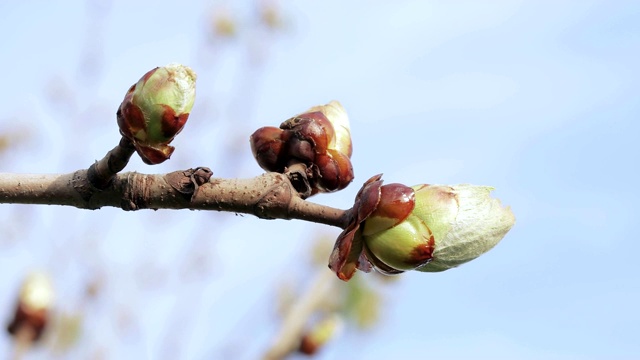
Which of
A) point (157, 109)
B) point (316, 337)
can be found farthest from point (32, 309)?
point (157, 109)

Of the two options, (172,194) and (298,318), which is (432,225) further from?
(298,318)

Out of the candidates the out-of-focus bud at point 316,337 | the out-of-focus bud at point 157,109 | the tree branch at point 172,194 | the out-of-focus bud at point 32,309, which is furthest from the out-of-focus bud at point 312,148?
the out-of-focus bud at point 316,337

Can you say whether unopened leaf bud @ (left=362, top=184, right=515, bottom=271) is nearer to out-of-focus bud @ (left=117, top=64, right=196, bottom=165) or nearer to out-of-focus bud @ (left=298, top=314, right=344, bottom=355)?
out-of-focus bud @ (left=117, top=64, right=196, bottom=165)

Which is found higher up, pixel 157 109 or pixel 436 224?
pixel 157 109

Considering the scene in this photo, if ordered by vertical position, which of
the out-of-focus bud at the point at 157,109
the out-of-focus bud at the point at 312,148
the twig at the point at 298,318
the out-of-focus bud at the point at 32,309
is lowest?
the twig at the point at 298,318

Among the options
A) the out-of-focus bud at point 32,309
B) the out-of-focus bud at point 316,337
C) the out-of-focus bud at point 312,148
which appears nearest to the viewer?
the out-of-focus bud at point 312,148

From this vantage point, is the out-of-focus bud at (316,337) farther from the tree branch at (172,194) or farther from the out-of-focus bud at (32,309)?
the tree branch at (172,194)
